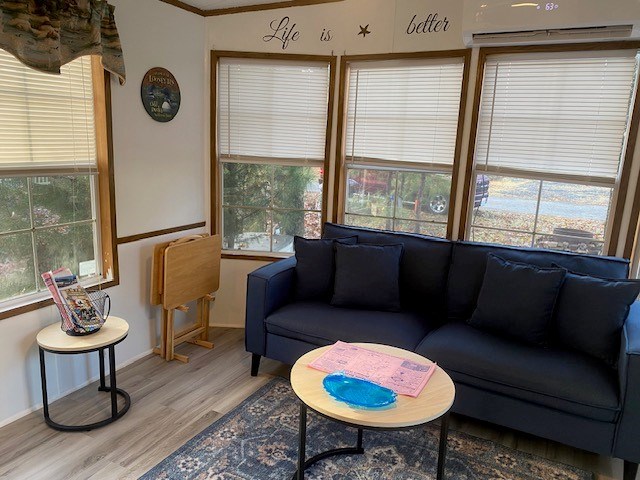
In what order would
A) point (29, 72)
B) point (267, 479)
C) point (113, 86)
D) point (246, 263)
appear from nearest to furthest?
point (267, 479) → point (29, 72) → point (113, 86) → point (246, 263)

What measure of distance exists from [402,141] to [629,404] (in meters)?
2.02

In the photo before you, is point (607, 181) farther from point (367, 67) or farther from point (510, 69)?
point (367, 67)

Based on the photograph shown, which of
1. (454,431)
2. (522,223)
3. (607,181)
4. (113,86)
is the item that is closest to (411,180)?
(522,223)

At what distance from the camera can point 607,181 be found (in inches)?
108

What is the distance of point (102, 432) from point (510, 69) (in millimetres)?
3119

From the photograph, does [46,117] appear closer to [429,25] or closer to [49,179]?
[49,179]

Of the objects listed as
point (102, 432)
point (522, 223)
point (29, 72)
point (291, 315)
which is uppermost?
point (29, 72)

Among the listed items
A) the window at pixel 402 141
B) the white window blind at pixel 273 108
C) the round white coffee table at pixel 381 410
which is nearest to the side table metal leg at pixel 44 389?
the round white coffee table at pixel 381 410

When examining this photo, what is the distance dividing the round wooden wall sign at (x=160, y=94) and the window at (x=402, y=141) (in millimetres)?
1219

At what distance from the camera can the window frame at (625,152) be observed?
262 centimetres

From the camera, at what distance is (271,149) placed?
11.4 feet

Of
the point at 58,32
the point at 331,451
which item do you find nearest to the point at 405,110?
the point at 58,32

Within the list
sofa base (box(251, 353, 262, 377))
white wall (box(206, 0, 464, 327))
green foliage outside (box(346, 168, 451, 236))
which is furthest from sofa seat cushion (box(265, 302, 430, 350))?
white wall (box(206, 0, 464, 327))

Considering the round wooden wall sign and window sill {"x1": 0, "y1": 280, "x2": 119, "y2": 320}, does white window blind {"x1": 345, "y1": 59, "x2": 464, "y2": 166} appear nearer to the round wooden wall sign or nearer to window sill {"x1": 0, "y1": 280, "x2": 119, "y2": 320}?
the round wooden wall sign
